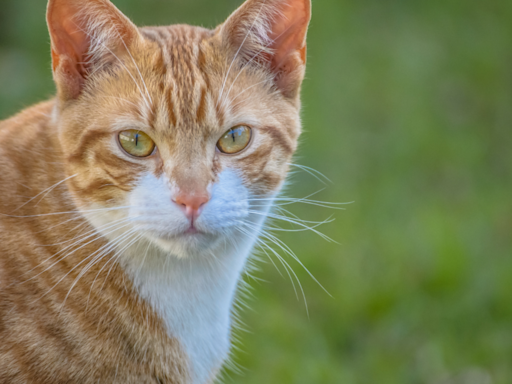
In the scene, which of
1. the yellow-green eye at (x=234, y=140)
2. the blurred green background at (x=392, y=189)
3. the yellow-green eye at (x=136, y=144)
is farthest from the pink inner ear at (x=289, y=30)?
the blurred green background at (x=392, y=189)

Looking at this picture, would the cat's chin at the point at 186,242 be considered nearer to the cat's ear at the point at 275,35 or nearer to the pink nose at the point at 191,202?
the pink nose at the point at 191,202

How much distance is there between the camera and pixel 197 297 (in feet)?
8.38

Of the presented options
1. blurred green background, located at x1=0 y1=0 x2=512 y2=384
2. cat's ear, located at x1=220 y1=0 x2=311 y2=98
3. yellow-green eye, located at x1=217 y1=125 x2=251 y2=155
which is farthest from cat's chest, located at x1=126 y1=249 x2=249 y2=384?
blurred green background, located at x1=0 y1=0 x2=512 y2=384

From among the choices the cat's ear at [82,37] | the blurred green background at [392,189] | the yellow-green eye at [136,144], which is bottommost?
the blurred green background at [392,189]

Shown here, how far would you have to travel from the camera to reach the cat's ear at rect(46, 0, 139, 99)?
90.6 inches

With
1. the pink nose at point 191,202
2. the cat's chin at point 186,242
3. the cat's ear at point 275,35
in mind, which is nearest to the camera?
the pink nose at point 191,202

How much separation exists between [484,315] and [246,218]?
2.13 m

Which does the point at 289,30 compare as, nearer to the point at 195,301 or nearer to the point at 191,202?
the point at 191,202

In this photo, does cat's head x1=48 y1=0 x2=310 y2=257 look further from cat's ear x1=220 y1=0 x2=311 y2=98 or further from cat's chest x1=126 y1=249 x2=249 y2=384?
cat's chest x1=126 y1=249 x2=249 y2=384

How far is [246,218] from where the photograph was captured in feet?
8.06

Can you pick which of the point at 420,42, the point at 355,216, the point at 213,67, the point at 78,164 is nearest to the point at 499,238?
the point at 355,216

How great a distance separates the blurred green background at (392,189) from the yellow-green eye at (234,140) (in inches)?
60.0

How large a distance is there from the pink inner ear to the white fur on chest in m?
0.77

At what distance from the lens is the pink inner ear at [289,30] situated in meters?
2.53
